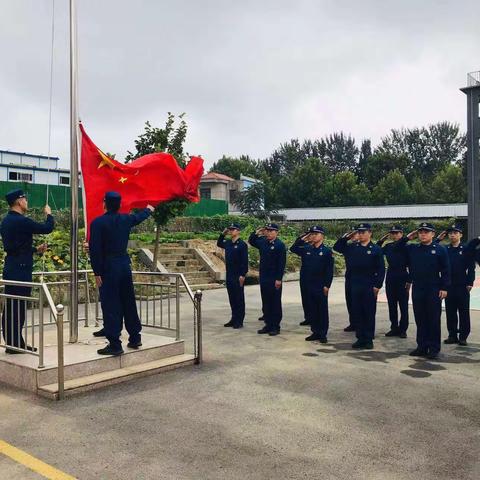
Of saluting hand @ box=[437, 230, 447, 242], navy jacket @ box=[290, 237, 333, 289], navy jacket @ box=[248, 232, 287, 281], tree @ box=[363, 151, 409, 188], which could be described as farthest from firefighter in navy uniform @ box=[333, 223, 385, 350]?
tree @ box=[363, 151, 409, 188]

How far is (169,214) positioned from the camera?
13.7m

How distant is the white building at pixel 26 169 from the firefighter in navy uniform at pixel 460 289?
4387 centimetres

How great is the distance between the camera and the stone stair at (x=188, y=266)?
1648 centimetres

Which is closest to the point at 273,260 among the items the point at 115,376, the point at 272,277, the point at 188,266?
the point at 272,277

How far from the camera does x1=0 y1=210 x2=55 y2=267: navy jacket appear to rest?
5867 mm

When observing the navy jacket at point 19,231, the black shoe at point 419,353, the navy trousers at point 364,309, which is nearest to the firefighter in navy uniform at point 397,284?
the navy trousers at point 364,309

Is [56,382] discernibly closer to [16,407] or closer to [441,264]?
[16,407]

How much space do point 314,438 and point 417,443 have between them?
2.56ft

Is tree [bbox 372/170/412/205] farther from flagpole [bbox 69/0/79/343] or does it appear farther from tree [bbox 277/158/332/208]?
flagpole [bbox 69/0/79/343]

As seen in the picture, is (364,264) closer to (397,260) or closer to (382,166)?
(397,260)

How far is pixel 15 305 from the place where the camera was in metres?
5.92

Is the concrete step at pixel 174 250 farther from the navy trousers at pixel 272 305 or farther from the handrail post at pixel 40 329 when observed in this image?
the handrail post at pixel 40 329

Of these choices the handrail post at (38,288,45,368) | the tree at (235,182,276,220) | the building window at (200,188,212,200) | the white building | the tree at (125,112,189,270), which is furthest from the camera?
the building window at (200,188,212,200)

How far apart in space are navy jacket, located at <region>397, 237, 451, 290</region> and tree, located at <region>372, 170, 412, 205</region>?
172 ft
